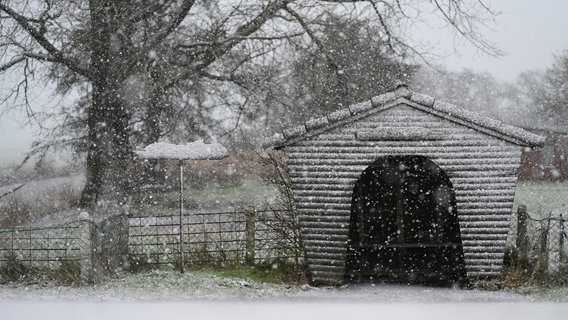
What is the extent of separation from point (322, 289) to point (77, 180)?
786 centimetres

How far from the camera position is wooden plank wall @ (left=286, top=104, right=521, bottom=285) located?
23.7 ft

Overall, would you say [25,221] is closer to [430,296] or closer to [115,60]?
[115,60]

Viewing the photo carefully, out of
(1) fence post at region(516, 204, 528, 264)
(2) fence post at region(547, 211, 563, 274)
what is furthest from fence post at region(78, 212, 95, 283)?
(2) fence post at region(547, 211, 563, 274)

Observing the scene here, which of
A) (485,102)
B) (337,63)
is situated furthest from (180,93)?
(485,102)

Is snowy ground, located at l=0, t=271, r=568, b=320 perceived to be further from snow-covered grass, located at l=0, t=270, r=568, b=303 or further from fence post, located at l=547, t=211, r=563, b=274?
fence post, located at l=547, t=211, r=563, b=274

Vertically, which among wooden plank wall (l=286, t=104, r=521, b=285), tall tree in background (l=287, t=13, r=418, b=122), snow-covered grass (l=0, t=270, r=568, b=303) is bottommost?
snow-covered grass (l=0, t=270, r=568, b=303)

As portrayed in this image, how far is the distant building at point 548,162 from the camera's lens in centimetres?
1831

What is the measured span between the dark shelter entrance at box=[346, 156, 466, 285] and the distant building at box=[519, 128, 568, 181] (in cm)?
1066

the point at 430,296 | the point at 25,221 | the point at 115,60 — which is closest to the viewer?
the point at 430,296

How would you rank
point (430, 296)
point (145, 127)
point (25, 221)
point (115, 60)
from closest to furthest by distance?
1. point (430, 296)
2. point (25, 221)
3. point (115, 60)
4. point (145, 127)

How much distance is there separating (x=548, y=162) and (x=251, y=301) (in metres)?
15.6

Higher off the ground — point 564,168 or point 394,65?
point 394,65

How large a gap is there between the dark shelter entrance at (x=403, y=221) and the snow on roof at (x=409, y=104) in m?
1.15

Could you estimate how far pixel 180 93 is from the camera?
12.9 metres
